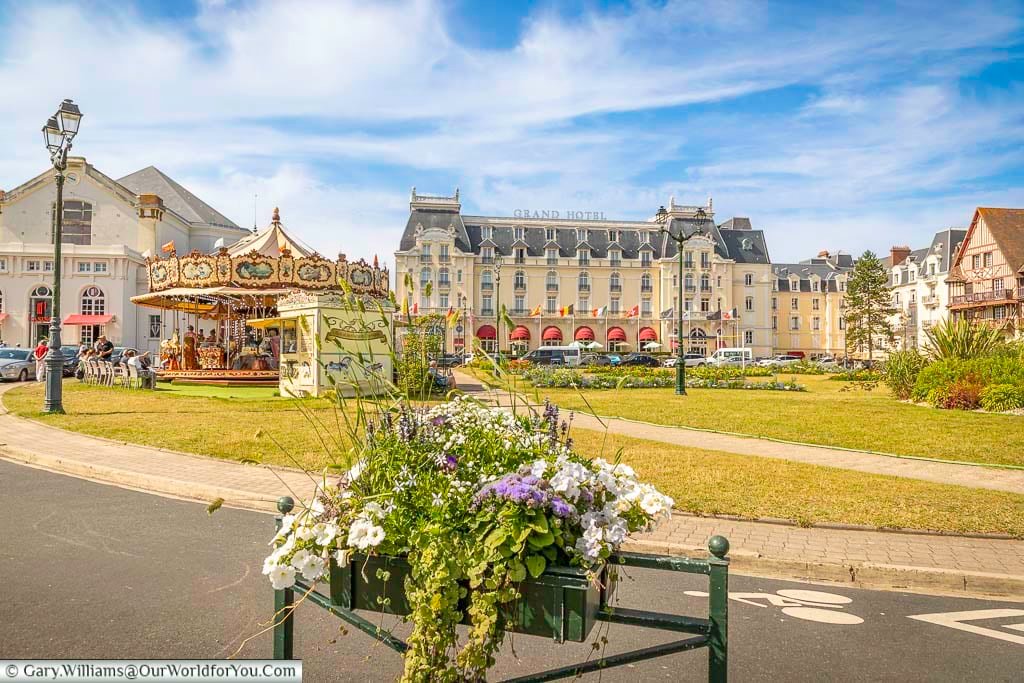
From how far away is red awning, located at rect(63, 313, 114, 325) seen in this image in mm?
55312

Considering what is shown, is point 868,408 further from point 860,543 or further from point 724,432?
point 860,543

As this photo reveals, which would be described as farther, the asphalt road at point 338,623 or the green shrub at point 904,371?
the green shrub at point 904,371

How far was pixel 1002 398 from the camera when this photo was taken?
17766mm

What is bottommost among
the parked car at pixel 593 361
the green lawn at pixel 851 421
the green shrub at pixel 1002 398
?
the green lawn at pixel 851 421

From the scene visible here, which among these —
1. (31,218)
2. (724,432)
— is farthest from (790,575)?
(31,218)

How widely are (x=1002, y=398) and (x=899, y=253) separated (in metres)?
72.0

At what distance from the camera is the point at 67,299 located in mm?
57094

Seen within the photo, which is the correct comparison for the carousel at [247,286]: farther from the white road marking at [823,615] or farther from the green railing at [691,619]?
the green railing at [691,619]

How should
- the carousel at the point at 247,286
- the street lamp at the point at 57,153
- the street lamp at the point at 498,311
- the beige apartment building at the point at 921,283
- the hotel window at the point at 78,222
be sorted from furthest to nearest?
the beige apartment building at the point at 921,283 → the hotel window at the point at 78,222 → the carousel at the point at 247,286 → the street lamp at the point at 57,153 → the street lamp at the point at 498,311

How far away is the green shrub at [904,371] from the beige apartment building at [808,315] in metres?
66.9

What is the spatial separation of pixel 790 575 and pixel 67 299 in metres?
63.4

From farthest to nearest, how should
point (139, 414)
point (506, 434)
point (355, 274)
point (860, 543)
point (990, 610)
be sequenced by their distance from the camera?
point (355, 274) < point (139, 414) < point (860, 543) < point (990, 610) < point (506, 434)

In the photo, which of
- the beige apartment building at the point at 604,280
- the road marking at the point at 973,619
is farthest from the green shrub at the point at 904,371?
the beige apartment building at the point at 604,280

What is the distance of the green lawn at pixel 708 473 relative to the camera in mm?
7340
